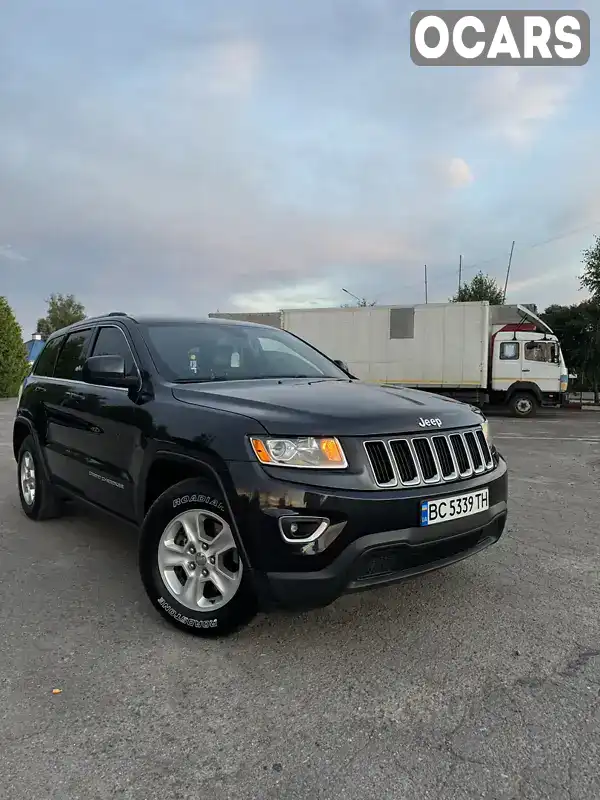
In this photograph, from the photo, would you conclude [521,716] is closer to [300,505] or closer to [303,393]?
[300,505]

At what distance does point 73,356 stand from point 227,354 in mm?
1559

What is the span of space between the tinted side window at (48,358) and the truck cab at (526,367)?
14.7 meters

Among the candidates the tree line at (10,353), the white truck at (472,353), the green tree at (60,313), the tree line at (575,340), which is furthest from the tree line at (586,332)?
the green tree at (60,313)

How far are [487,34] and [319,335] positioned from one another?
38.6ft

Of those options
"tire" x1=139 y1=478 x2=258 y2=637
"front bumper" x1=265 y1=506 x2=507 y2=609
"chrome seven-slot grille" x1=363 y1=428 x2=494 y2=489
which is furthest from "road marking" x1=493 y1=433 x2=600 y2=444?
"tire" x1=139 y1=478 x2=258 y2=637

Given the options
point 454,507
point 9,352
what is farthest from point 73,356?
point 9,352

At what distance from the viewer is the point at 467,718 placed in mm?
2393

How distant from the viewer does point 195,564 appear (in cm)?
308

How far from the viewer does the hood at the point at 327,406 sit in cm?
278

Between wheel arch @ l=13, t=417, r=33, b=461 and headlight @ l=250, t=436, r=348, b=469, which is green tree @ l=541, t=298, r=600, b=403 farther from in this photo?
headlight @ l=250, t=436, r=348, b=469

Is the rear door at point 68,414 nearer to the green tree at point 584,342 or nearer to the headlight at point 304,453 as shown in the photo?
the headlight at point 304,453

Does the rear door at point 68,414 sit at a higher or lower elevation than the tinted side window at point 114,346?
lower

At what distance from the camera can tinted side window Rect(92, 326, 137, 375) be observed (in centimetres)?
377

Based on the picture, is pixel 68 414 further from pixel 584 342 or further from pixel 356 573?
pixel 584 342
